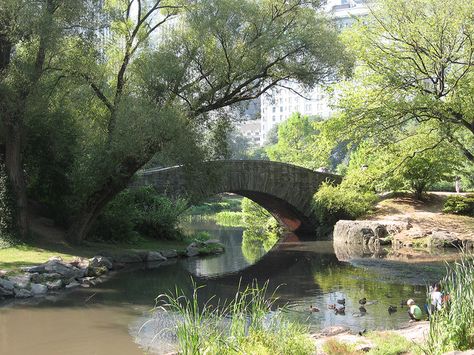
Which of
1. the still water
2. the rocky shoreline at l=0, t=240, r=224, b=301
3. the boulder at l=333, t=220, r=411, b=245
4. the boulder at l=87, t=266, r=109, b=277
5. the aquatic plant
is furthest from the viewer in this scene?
the boulder at l=333, t=220, r=411, b=245

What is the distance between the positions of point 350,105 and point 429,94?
2.14 meters

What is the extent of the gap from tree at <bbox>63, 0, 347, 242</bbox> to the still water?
322 cm

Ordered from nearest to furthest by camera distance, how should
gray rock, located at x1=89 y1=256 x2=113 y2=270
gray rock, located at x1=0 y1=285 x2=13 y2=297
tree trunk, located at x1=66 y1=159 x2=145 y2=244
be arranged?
gray rock, located at x1=0 y1=285 x2=13 y2=297 < gray rock, located at x1=89 y1=256 x2=113 y2=270 < tree trunk, located at x1=66 y1=159 x2=145 y2=244

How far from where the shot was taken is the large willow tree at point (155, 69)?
53.2ft

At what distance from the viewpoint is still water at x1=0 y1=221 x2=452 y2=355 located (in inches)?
356

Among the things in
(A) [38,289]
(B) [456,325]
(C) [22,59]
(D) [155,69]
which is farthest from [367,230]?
(B) [456,325]

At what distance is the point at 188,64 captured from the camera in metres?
18.2

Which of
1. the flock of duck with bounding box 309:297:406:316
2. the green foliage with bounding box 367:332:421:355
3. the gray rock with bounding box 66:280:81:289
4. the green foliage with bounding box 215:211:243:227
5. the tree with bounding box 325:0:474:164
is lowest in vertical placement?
the flock of duck with bounding box 309:297:406:316

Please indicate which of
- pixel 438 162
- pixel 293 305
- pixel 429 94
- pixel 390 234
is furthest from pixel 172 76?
pixel 438 162

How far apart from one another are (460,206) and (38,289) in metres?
18.5

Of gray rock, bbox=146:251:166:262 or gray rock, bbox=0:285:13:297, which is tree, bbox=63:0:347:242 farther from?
gray rock, bbox=0:285:13:297

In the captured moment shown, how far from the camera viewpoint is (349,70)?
19.2m

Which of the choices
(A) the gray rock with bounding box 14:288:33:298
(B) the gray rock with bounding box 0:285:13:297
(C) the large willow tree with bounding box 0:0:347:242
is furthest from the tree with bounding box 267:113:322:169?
(B) the gray rock with bounding box 0:285:13:297

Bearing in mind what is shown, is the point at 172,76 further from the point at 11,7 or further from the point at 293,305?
the point at 293,305
